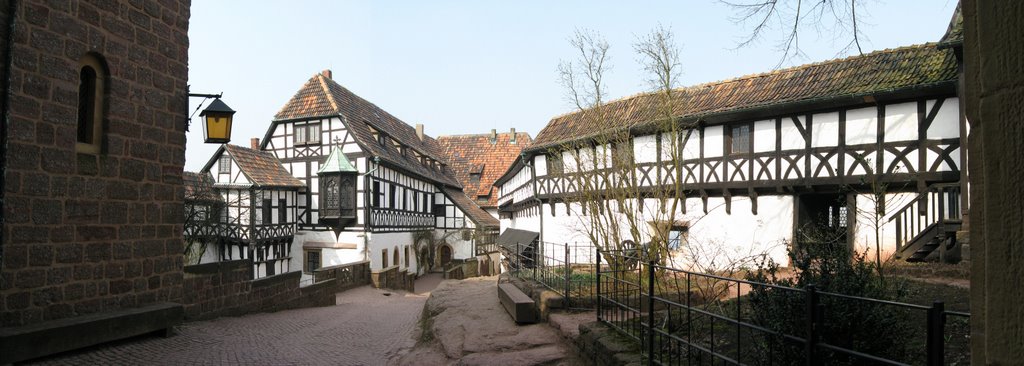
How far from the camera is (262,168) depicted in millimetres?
26984

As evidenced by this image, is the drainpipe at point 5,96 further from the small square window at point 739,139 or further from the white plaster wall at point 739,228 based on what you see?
the small square window at point 739,139

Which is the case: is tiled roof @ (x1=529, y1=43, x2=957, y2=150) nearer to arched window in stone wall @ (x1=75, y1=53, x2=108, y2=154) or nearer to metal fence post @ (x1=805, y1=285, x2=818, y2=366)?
arched window in stone wall @ (x1=75, y1=53, x2=108, y2=154)

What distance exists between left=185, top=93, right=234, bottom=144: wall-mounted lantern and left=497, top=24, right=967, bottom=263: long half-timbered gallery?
649cm

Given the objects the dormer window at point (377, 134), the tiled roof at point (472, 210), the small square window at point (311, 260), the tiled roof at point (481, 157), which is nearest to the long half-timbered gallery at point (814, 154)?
the dormer window at point (377, 134)

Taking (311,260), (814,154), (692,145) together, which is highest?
(692,145)

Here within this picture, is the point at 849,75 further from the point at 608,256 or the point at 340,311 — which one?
the point at 340,311

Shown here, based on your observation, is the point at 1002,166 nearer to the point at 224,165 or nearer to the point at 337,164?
the point at 337,164

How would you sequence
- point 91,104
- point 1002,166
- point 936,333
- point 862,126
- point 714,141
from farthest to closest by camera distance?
1. point 714,141
2. point 862,126
3. point 91,104
4. point 936,333
5. point 1002,166

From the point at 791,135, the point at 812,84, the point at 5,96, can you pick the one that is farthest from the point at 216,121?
the point at 812,84

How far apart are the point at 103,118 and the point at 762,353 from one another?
729 cm

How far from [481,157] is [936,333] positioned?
4445cm

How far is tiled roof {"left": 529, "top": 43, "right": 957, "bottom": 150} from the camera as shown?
1339cm

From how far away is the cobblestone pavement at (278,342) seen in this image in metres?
6.82

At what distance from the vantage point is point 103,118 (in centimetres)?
717
